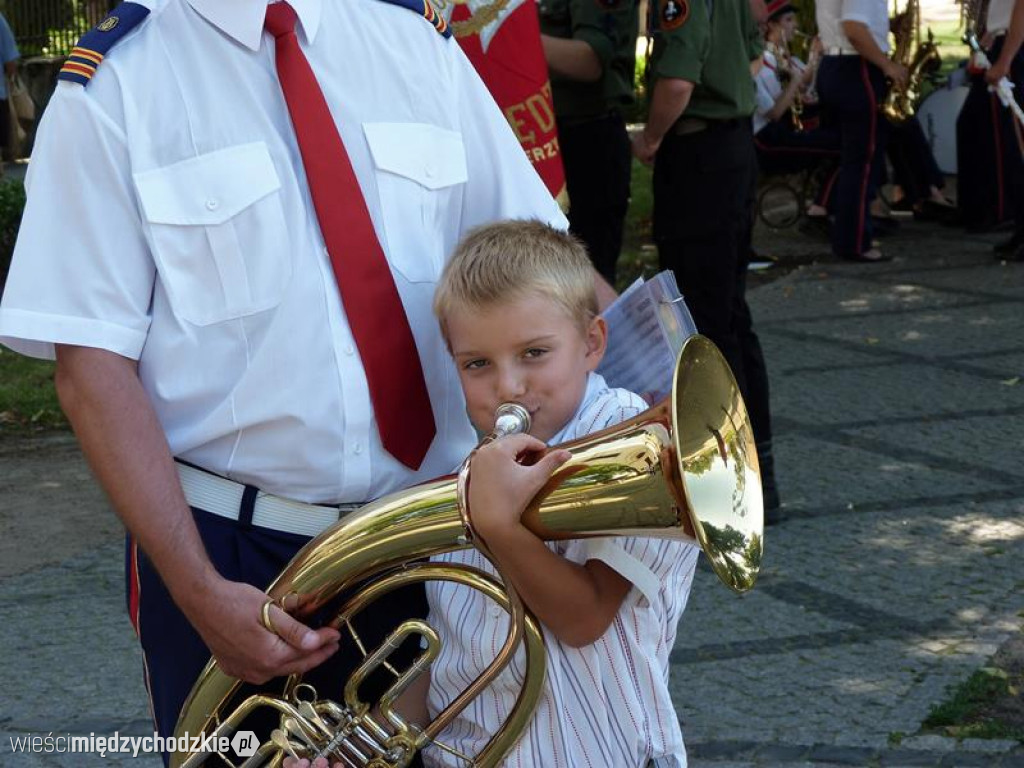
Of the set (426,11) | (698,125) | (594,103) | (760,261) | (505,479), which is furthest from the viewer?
(760,261)

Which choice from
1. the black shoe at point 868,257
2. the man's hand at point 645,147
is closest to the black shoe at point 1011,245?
the black shoe at point 868,257

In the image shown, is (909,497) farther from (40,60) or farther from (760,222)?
(40,60)

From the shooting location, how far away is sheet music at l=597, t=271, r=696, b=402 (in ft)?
6.72

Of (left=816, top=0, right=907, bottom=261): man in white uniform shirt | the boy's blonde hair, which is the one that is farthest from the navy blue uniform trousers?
(left=816, top=0, right=907, bottom=261): man in white uniform shirt

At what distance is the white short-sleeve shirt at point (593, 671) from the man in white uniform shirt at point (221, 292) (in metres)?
0.20

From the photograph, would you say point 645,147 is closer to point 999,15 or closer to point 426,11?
point 426,11

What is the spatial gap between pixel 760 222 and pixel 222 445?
834 centimetres

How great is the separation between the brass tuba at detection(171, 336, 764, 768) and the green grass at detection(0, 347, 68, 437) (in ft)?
14.4

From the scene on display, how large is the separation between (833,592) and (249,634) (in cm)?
260

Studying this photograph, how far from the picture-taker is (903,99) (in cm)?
857

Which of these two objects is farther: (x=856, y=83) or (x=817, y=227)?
(x=817, y=227)

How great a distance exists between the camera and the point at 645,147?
4.81m

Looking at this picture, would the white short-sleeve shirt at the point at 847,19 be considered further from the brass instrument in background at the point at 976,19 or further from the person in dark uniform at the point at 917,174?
the person in dark uniform at the point at 917,174

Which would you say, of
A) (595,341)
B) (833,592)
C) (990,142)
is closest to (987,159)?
(990,142)
